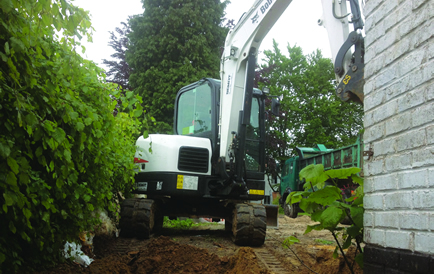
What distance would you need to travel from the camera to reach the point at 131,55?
2014 centimetres

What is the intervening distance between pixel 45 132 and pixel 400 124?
2.06m

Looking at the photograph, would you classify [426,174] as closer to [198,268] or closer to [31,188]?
[31,188]

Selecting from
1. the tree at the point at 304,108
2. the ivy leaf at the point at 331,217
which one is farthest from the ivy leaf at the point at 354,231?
the tree at the point at 304,108

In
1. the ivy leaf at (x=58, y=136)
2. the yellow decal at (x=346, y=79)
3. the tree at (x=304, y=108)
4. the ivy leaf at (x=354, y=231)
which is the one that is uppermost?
the tree at (x=304, y=108)

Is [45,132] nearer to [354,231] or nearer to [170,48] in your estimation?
[354,231]

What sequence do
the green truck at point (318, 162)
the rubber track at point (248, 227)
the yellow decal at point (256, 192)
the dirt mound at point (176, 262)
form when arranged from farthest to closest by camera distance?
the green truck at point (318, 162)
the yellow decal at point (256, 192)
the rubber track at point (248, 227)
the dirt mound at point (176, 262)

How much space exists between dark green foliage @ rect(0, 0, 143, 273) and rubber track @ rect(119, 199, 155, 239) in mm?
2397

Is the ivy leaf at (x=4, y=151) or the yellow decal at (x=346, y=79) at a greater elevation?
the yellow decal at (x=346, y=79)

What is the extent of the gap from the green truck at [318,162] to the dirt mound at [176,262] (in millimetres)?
5125

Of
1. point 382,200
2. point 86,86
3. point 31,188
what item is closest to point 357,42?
point 382,200

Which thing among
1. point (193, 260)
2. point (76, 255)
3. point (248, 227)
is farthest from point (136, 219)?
point (76, 255)

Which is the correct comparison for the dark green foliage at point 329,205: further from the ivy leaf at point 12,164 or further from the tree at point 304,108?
the tree at point 304,108

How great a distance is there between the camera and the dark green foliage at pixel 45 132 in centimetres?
194

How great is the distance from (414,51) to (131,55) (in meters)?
18.9
